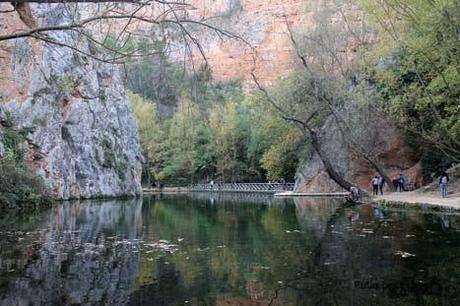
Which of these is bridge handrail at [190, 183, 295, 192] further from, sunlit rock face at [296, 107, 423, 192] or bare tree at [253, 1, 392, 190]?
bare tree at [253, 1, 392, 190]

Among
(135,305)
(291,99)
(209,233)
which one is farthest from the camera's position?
Result: (291,99)

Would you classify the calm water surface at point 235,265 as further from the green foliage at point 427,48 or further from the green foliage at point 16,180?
the green foliage at point 16,180

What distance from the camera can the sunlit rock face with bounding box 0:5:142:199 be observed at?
116ft

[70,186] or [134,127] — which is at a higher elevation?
[134,127]

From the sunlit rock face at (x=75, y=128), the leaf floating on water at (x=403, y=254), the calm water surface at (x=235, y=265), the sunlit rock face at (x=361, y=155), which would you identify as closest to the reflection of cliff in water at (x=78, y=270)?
the calm water surface at (x=235, y=265)

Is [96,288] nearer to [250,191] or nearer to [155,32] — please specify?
[155,32]

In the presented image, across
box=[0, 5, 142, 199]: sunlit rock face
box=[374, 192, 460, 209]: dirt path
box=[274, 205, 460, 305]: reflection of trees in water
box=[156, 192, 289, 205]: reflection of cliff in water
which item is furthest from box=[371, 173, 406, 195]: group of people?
box=[274, 205, 460, 305]: reflection of trees in water

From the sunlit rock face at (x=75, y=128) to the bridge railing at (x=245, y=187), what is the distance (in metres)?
13.4

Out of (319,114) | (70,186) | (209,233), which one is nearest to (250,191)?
(319,114)

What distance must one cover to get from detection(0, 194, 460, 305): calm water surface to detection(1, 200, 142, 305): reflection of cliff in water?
18mm

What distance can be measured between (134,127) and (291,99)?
2010cm

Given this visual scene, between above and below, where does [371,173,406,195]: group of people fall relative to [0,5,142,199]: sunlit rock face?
below

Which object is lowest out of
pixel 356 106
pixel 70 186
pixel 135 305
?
pixel 135 305

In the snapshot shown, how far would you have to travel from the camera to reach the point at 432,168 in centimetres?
3653
